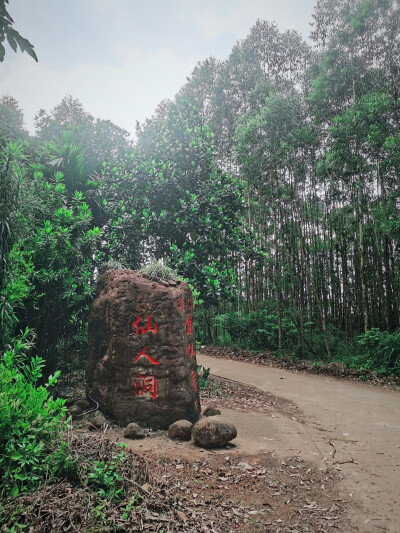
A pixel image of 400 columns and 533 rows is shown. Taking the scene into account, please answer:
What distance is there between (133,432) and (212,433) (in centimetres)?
92

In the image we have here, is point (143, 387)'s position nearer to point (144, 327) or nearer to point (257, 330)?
point (144, 327)

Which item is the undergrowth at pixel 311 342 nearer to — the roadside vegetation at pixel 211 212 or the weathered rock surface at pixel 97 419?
the roadside vegetation at pixel 211 212

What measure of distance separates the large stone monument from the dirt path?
972 mm

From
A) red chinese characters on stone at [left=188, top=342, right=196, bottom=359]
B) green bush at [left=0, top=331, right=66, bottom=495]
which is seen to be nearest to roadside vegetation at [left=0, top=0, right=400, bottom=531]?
green bush at [left=0, top=331, right=66, bottom=495]

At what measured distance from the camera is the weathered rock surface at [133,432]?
13.5 feet

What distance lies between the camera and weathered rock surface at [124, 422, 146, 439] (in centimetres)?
412

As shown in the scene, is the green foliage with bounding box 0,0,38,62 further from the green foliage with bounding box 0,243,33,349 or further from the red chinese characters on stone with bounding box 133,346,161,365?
the red chinese characters on stone with bounding box 133,346,161,365

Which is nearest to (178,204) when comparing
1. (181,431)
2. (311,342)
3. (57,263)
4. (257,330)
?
(57,263)

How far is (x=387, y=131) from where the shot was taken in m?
8.73

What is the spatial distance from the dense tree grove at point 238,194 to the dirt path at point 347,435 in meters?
2.05

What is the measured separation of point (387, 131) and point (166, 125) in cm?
533

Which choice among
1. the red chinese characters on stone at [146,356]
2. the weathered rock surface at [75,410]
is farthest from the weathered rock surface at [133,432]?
the weathered rock surface at [75,410]

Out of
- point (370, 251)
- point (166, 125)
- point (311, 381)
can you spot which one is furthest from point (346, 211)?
point (166, 125)

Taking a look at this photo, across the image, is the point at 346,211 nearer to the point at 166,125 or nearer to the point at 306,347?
the point at 306,347
